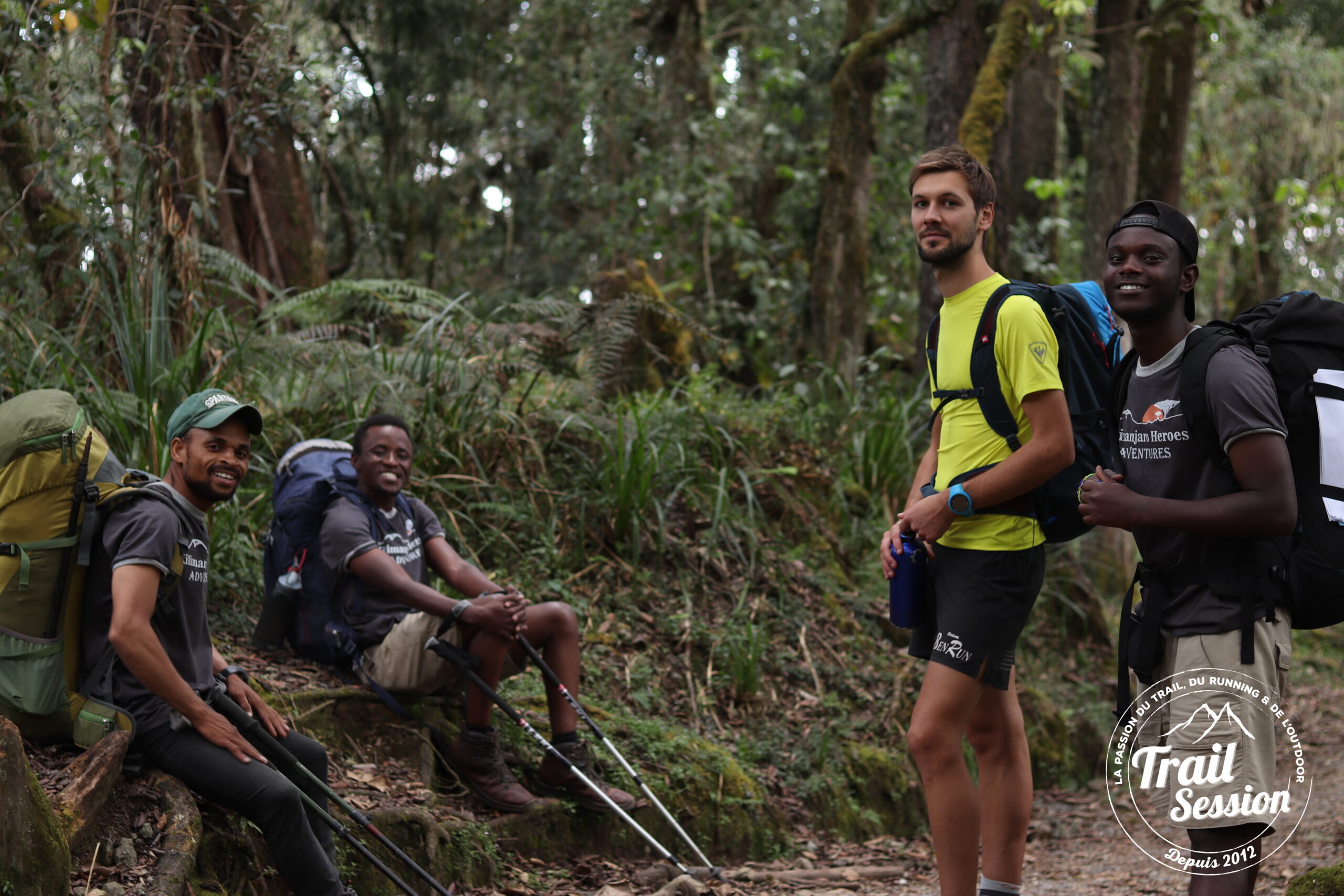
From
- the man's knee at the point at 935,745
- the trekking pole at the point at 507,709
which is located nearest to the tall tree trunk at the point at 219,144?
the trekking pole at the point at 507,709

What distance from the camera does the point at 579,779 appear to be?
492 cm

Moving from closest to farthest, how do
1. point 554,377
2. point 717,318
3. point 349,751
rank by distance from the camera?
point 349,751 < point 554,377 < point 717,318

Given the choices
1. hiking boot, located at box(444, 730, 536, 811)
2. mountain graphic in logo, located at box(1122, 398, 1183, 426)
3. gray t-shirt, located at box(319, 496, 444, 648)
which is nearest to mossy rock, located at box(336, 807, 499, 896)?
hiking boot, located at box(444, 730, 536, 811)

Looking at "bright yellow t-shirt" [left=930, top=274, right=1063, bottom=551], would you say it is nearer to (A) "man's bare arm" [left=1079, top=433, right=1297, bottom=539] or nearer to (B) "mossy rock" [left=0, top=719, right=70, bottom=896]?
(A) "man's bare arm" [left=1079, top=433, right=1297, bottom=539]

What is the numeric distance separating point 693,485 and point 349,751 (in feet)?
11.3

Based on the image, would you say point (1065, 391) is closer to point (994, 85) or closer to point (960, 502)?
point (960, 502)

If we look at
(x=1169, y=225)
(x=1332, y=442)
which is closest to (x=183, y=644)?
(x=1169, y=225)

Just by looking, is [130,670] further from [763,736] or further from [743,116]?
[743,116]

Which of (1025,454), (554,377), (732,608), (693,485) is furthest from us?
(554,377)

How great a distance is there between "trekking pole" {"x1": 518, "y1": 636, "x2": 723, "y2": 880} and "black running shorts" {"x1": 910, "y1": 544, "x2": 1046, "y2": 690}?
1.90 metres

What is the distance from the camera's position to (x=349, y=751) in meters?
4.70

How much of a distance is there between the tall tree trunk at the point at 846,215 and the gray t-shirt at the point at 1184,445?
7.43 meters

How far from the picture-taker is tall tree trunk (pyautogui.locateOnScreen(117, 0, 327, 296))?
21.9ft

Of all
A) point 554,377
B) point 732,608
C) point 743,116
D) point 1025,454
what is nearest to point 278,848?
point 1025,454
